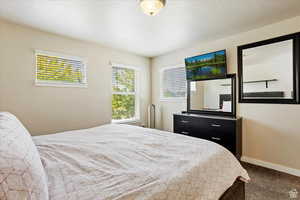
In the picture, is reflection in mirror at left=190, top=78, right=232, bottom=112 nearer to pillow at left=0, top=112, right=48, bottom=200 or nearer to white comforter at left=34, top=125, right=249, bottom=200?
white comforter at left=34, top=125, right=249, bottom=200

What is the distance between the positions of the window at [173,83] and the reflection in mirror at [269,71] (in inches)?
56.3

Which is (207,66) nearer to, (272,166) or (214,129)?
(214,129)

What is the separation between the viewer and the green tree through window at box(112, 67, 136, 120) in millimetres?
3898

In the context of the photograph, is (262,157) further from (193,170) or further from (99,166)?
(99,166)

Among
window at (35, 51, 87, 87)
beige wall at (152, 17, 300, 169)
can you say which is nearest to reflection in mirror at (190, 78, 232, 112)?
beige wall at (152, 17, 300, 169)

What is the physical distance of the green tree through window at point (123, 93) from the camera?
390cm

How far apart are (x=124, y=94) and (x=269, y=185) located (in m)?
3.32

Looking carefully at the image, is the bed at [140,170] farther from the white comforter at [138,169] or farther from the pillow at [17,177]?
the pillow at [17,177]

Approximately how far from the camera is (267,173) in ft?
7.89

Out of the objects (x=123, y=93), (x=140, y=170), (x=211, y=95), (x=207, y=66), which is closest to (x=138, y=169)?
(x=140, y=170)

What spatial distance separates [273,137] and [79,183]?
2977 millimetres

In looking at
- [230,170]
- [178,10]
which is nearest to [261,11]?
[178,10]

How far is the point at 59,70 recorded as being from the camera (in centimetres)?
303

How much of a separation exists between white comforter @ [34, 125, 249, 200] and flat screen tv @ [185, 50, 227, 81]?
2.06m
